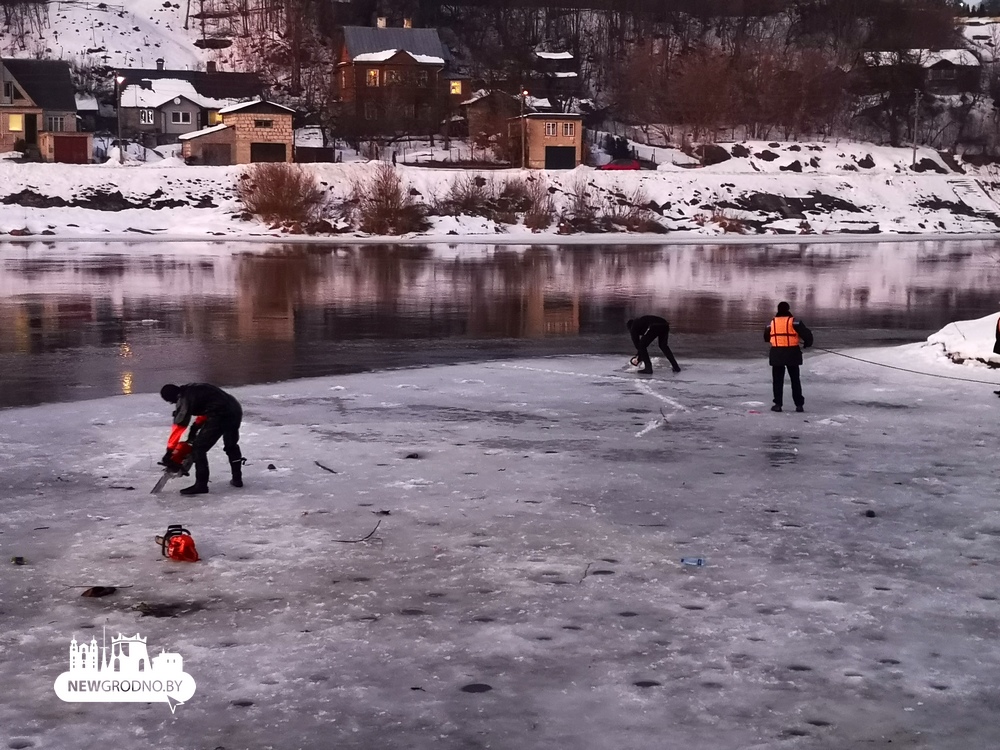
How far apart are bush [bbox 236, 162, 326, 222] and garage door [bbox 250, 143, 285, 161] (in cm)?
→ 1345

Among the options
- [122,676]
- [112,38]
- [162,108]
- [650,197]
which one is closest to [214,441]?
[122,676]

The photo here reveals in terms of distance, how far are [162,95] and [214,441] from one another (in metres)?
91.1

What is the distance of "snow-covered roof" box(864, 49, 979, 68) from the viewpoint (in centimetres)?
10881

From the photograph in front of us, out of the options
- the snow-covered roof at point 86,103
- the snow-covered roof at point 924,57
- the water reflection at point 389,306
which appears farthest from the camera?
the snow-covered roof at point 924,57

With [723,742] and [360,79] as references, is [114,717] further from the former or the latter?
[360,79]

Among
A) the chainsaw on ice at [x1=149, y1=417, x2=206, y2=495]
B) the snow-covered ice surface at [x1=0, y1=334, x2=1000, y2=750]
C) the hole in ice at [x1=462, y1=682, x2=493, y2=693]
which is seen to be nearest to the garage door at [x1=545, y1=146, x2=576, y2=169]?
the snow-covered ice surface at [x1=0, y1=334, x2=1000, y2=750]

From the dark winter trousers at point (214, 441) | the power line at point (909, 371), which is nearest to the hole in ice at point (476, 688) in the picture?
the dark winter trousers at point (214, 441)

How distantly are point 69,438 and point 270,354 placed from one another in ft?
24.1

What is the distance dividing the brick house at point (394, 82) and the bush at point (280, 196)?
63.7 ft

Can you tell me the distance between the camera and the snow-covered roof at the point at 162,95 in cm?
9500

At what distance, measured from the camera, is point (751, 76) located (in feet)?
333

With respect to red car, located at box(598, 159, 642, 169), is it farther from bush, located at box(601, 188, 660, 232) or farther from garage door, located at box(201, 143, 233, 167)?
garage door, located at box(201, 143, 233, 167)

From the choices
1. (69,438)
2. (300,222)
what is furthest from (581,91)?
(69,438)

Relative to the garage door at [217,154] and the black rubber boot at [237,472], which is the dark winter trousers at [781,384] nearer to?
the black rubber boot at [237,472]
